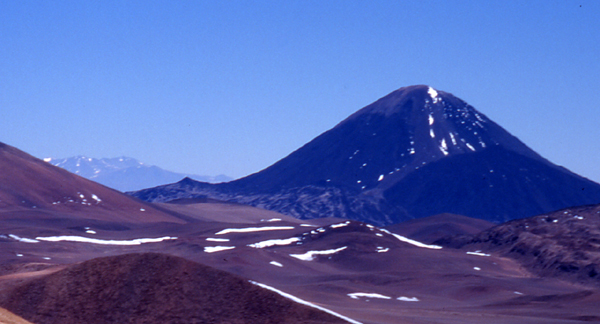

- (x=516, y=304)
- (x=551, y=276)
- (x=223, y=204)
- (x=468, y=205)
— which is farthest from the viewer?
(x=468, y=205)

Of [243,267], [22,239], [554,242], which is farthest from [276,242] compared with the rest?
[554,242]

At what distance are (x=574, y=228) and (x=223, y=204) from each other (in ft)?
297

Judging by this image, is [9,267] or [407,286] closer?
[9,267]

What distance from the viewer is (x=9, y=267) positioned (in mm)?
40594

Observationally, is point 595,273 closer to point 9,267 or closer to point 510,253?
point 510,253

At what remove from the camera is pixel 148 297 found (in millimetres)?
22469

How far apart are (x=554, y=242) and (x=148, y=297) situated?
6452cm

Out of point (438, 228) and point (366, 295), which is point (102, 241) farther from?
point (438, 228)

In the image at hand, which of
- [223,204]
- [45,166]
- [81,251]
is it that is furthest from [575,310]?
[223,204]

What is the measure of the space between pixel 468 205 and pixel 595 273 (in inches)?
5021

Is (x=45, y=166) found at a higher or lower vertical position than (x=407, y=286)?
higher

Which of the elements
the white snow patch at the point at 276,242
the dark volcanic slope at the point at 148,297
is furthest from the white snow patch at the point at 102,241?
the dark volcanic slope at the point at 148,297

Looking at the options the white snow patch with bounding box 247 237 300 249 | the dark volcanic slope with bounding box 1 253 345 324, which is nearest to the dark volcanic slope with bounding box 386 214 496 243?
the white snow patch with bounding box 247 237 300 249

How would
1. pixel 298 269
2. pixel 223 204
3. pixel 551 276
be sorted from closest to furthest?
pixel 298 269 → pixel 551 276 → pixel 223 204
